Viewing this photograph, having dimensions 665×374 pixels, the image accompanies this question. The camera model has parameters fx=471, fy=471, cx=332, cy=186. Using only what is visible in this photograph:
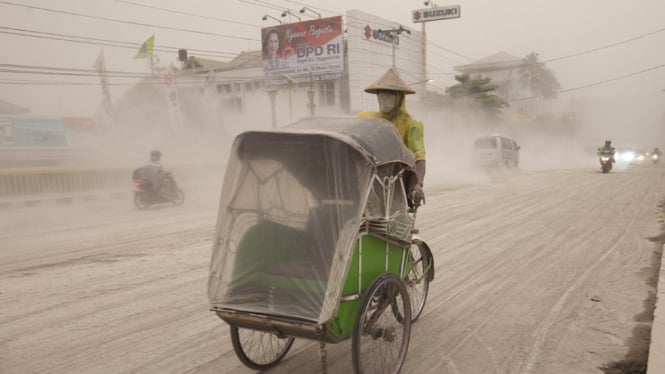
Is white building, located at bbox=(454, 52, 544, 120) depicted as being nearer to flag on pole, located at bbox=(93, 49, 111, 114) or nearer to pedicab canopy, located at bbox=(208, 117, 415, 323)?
flag on pole, located at bbox=(93, 49, 111, 114)

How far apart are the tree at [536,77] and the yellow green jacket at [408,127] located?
80.6m

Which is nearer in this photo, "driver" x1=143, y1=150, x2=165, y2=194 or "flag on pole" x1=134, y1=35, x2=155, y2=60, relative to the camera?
"driver" x1=143, y1=150, x2=165, y2=194

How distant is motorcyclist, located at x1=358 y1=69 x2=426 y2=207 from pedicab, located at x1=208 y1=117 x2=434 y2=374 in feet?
2.39

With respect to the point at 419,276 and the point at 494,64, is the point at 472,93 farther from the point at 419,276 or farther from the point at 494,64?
the point at 419,276

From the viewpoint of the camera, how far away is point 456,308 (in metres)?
5.09

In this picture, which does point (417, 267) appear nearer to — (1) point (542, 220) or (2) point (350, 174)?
(2) point (350, 174)

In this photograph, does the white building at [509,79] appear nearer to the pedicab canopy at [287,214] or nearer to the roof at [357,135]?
the roof at [357,135]

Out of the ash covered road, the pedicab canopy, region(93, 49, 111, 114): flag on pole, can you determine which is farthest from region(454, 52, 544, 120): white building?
the pedicab canopy

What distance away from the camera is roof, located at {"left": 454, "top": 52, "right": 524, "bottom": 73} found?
8075 cm

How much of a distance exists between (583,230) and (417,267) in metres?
5.68

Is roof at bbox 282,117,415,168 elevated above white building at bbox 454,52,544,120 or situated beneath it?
situated beneath

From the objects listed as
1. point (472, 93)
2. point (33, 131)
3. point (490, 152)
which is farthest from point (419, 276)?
point (472, 93)

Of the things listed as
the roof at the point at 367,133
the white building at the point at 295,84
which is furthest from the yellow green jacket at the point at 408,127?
the white building at the point at 295,84

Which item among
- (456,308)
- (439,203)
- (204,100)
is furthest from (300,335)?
(204,100)
